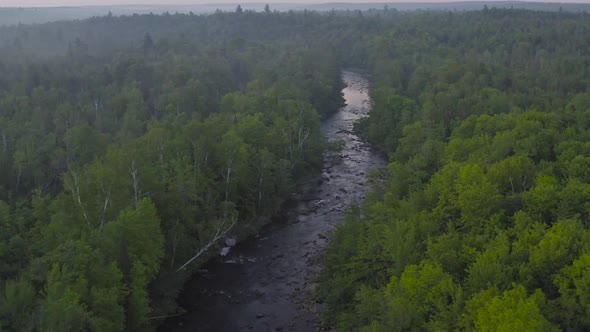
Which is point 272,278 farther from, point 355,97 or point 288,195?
point 355,97

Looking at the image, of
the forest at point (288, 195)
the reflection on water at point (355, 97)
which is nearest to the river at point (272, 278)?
the forest at point (288, 195)

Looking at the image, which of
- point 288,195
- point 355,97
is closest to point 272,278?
point 288,195

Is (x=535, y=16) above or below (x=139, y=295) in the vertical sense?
above

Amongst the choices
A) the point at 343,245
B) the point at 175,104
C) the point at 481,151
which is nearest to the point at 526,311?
the point at 343,245

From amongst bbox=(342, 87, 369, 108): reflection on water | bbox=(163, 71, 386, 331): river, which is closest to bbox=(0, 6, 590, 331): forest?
bbox=(163, 71, 386, 331): river

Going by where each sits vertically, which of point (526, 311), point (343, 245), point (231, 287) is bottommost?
point (231, 287)

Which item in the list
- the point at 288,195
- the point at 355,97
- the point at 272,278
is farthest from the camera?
the point at 355,97

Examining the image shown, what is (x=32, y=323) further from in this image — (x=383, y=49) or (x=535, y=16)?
(x=535, y=16)
